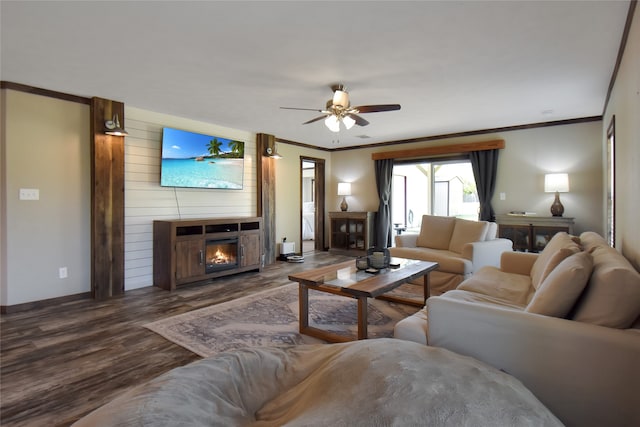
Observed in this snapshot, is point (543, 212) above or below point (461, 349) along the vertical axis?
above

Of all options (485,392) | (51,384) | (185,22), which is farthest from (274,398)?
(185,22)

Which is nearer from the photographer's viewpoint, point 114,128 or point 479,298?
point 479,298

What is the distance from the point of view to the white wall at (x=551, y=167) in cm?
491

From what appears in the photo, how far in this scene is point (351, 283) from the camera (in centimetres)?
266

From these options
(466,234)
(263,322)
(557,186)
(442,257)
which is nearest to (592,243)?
(442,257)

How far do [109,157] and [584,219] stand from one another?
22.0 feet

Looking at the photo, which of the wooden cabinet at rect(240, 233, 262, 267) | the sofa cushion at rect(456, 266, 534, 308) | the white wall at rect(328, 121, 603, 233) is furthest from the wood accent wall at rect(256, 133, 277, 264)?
the sofa cushion at rect(456, 266, 534, 308)

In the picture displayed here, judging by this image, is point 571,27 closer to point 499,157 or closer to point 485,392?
point 485,392

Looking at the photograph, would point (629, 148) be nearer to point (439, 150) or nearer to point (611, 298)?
point (611, 298)

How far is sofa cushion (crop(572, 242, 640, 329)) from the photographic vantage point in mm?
1386

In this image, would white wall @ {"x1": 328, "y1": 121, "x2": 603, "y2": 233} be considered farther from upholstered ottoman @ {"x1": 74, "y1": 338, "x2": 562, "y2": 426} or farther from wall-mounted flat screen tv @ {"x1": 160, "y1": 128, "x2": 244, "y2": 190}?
upholstered ottoman @ {"x1": 74, "y1": 338, "x2": 562, "y2": 426}

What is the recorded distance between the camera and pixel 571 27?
2402 millimetres

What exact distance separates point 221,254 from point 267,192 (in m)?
1.60

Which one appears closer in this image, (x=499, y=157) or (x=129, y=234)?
(x=129, y=234)
